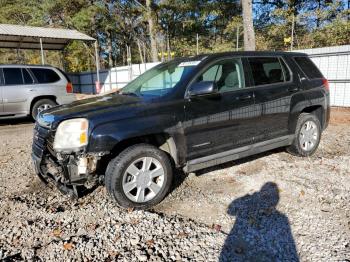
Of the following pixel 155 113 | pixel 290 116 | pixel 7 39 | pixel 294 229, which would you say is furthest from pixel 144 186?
pixel 7 39

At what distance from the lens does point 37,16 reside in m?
25.9

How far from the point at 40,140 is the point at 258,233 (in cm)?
269

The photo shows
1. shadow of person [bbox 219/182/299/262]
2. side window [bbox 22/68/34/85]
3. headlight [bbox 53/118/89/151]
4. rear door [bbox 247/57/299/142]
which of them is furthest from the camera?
side window [bbox 22/68/34/85]

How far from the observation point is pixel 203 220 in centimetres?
333

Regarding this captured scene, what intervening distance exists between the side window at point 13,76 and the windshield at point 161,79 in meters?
5.62

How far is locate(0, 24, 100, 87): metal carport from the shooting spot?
14125mm

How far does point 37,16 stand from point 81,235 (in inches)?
1075

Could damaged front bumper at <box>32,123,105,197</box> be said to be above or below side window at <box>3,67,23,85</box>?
below

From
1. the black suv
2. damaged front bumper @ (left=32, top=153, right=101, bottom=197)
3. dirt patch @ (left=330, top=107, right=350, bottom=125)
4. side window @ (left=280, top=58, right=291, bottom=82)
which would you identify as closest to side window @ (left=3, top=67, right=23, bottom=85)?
the black suv

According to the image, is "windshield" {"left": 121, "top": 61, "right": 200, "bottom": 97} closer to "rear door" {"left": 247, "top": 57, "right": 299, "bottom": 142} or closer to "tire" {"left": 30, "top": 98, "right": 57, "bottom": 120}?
"rear door" {"left": 247, "top": 57, "right": 299, "bottom": 142}

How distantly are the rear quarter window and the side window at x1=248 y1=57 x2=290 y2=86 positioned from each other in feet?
1.44

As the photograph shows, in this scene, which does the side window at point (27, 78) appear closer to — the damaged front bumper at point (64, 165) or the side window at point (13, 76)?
the side window at point (13, 76)

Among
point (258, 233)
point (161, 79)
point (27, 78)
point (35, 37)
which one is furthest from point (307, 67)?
point (35, 37)

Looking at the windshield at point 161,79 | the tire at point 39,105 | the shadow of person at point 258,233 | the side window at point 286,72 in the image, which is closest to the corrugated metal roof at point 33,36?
the tire at point 39,105
